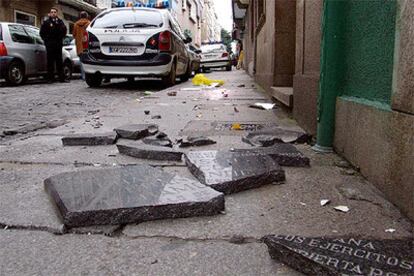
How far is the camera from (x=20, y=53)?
39.0 feet

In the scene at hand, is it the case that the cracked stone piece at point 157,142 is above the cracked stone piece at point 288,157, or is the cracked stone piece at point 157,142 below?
below

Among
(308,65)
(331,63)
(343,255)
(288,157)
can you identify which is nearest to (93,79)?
(308,65)

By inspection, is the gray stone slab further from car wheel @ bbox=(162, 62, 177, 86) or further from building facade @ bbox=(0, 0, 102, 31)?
building facade @ bbox=(0, 0, 102, 31)

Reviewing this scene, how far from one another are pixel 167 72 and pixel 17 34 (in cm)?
472

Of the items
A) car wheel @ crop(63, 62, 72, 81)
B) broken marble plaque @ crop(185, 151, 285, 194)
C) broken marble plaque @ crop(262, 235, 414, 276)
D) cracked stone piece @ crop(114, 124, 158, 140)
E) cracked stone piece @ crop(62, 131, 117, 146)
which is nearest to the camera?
broken marble plaque @ crop(262, 235, 414, 276)

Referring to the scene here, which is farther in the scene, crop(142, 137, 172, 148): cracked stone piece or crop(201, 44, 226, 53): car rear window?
crop(201, 44, 226, 53): car rear window

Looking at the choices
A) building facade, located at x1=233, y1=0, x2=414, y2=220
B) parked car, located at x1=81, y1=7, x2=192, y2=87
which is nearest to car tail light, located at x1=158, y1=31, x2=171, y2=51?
parked car, located at x1=81, y1=7, x2=192, y2=87

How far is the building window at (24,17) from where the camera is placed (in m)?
23.5

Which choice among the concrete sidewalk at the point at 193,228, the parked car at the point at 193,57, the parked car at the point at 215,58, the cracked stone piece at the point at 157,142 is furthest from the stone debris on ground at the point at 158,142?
the parked car at the point at 215,58

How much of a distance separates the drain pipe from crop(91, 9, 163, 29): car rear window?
23.9ft

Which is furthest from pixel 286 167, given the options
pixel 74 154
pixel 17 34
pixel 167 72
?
pixel 17 34

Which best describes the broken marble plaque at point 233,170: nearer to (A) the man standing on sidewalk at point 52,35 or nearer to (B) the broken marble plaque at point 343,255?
(B) the broken marble plaque at point 343,255

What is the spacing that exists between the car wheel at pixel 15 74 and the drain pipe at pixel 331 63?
10.3 metres

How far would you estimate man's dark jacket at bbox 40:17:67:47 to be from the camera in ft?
40.5
